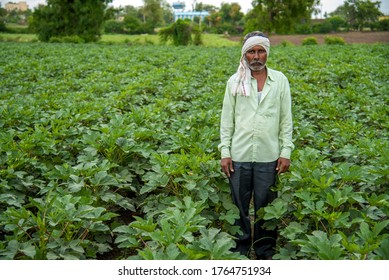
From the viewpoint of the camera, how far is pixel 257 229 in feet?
9.05

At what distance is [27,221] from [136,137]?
1.68m

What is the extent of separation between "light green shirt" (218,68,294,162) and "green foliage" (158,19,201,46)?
3030 cm

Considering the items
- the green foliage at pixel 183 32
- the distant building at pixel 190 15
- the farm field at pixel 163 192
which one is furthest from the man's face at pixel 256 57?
the distant building at pixel 190 15

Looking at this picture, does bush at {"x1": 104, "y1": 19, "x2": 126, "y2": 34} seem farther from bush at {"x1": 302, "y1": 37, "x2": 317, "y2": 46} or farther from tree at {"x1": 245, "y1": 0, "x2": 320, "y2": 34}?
bush at {"x1": 302, "y1": 37, "x2": 317, "y2": 46}

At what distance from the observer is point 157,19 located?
40.9 m

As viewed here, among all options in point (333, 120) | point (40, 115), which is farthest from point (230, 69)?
point (40, 115)

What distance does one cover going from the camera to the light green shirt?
252cm

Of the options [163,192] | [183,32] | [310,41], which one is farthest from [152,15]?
[163,192]

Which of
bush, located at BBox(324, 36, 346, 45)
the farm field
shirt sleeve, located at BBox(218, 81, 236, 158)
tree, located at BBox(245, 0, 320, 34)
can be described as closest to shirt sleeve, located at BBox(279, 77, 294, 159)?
the farm field

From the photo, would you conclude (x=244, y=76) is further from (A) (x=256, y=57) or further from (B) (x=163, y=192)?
(B) (x=163, y=192)

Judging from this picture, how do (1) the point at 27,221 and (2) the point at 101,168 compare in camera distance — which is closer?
(1) the point at 27,221

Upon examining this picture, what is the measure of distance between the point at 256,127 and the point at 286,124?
0.23m

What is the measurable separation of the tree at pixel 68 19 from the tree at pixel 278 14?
14186mm
